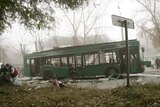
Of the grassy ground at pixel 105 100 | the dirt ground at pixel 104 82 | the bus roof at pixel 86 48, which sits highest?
the bus roof at pixel 86 48

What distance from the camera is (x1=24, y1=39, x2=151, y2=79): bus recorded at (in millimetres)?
22141

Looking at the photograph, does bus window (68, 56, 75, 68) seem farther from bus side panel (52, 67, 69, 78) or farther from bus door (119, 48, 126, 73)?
bus door (119, 48, 126, 73)

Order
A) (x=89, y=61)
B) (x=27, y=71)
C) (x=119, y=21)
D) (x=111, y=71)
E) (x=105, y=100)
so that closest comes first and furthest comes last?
1. (x=105, y=100)
2. (x=119, y=21)
3. (x=111, y=71)
4. (x=89, y=61)
5. (x=27, y=71)

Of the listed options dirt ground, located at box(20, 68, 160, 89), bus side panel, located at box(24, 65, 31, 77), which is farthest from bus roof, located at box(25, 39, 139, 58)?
dirt ground, located at box(20, 68, 160, 89)

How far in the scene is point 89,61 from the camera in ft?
77.5

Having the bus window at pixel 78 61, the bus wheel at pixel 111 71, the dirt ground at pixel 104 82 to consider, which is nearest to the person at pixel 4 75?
the dirt ground at pixel 104 82

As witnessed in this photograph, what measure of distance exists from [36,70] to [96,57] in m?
7.84

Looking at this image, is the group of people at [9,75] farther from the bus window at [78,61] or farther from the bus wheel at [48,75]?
the bus wheel at [48,75]

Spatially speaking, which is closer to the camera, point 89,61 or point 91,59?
point 91,59

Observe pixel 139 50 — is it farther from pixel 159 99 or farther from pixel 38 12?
pixel 159 99

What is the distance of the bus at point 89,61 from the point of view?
22.1 meters

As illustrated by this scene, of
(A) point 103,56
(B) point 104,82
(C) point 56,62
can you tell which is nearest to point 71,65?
(C) point 56,62

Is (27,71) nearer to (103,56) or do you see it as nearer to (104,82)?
(103,56)

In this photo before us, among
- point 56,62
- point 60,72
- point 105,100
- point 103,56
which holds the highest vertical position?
point 103,56
